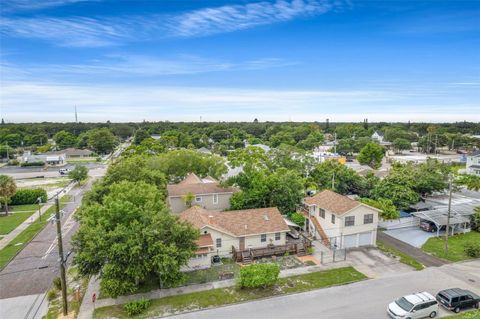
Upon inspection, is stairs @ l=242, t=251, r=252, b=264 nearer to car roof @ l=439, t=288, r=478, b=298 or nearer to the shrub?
car roof @ l=439, t=288, r=478, b=298

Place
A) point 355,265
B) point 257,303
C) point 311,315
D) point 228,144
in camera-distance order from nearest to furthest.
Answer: point 311,315 → point 257,303 → point 355,265 → point 228,144

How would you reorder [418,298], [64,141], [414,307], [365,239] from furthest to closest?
[64,141]
[365,239]
[418,298]
[414,307]

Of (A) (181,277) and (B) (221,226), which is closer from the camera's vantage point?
(A) (181,277)

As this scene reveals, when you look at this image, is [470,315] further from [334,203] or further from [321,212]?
[321,212]

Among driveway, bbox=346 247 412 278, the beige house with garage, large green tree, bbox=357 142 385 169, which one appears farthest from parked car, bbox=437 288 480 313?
large green tree, bbox=357 142 385 169

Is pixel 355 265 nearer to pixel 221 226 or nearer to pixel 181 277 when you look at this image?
pixel 221 226

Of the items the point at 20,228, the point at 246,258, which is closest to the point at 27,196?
the point at 20,228

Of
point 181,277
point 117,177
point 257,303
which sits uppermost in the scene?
point 117,177

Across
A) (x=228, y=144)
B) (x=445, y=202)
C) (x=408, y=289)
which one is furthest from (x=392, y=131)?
(x=408, y=289)
